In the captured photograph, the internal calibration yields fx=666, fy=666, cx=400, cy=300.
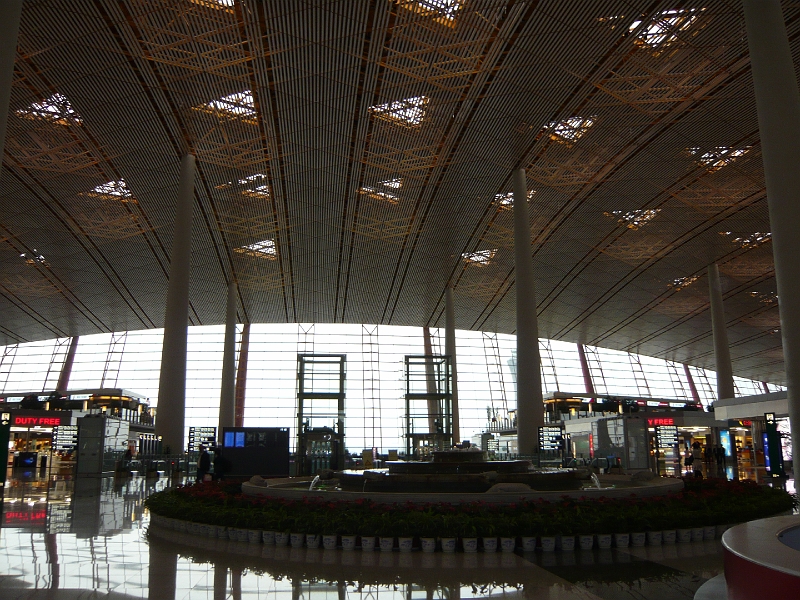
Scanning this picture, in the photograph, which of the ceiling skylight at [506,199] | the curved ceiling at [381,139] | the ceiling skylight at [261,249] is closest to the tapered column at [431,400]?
the curved ceiling at [381,139]

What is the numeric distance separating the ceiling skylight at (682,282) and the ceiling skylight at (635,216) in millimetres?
10727

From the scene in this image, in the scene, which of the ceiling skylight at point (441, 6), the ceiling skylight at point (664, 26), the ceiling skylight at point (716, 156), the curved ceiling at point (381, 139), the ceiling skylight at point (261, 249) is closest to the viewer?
the ceiling skylight at point (664, 26)

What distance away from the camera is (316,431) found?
2467 centimetres

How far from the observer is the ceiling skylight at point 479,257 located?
44.7 m

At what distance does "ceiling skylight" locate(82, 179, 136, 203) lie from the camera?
33.7m

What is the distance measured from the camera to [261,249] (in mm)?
44188

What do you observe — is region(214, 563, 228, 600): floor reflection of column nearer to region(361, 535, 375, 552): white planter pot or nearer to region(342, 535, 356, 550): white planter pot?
region(342, 535, 356, 550): white planter pot

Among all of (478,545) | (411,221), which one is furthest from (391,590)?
(411,221)

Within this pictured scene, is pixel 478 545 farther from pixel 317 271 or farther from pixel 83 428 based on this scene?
pixel 317 271

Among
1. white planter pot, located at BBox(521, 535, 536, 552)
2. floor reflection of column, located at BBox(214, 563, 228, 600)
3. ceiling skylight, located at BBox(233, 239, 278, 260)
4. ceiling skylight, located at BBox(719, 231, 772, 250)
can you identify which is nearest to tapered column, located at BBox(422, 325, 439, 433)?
ceiling skylight, located at BBox(233, 239, 278, 260)

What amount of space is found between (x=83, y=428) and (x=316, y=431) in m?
10.4

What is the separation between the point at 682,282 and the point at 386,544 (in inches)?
1747

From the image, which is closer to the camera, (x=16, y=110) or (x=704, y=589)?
(x=704, y=589)

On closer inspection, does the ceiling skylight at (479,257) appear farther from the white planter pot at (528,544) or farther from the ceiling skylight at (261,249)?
the white planter pot at (528,544)
